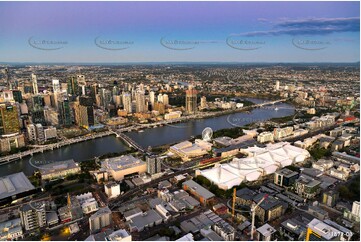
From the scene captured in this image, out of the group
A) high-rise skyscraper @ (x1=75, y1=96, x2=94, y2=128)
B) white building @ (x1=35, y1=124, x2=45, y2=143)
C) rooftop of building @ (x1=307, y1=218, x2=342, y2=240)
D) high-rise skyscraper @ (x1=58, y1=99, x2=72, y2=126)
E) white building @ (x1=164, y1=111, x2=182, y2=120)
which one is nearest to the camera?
rooftop of building @ (x1=307, y1=218, x2=342, y2=240)

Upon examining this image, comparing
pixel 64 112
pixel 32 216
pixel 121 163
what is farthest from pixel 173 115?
pixel 32 216

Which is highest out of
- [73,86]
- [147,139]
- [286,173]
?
[73,86]

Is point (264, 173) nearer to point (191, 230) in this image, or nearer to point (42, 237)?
point (191, 230)

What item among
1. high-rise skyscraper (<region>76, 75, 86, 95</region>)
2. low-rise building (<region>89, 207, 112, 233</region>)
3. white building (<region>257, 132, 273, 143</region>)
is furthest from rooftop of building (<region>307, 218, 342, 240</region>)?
high-rise skyscraper (<region>76, 75, 86, 95</region>)

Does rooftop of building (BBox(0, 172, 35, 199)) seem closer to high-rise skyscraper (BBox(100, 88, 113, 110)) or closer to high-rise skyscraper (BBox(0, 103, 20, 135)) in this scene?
high-rise skyscraper (BBox(0, 103, 20, 135))

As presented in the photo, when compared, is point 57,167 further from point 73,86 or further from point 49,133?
point 73,86

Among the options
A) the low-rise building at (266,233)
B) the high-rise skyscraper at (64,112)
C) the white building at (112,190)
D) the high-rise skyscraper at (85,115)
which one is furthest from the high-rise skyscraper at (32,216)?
the high-rise skyscraper at (64,112)

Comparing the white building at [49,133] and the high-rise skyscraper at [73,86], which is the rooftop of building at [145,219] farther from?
the high-rise skyscraper at [73,86]
